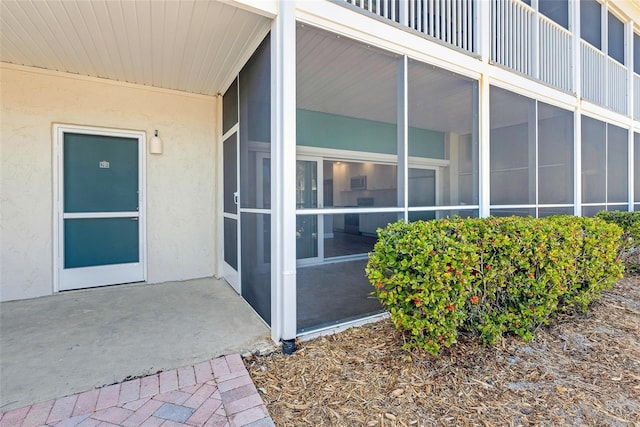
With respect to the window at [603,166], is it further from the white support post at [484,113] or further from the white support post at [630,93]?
the white support post at [484,113]

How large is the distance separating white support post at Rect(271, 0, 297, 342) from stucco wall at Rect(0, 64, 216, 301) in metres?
2.58

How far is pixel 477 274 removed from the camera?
2529 millimetres

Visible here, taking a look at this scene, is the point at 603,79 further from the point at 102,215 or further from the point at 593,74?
the point at 102,215

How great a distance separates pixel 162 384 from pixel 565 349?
3.36m

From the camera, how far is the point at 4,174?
366 centimetres

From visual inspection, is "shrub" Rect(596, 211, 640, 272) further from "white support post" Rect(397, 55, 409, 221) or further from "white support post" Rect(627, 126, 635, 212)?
"white support post" Rect(397, 55, 409, 221)

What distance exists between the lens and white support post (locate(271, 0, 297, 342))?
259 centimetres

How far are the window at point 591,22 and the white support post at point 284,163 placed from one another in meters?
6.72

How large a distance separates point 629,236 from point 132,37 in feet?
25.7

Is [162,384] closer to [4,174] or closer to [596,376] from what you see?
[596,376]

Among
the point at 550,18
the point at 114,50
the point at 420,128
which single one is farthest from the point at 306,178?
the point at 550,18

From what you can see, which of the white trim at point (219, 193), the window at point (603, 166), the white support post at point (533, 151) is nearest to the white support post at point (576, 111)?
the window at point (603, 166)

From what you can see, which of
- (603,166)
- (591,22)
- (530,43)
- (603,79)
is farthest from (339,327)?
(591,22)

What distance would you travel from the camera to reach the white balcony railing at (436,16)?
10.7 ft
